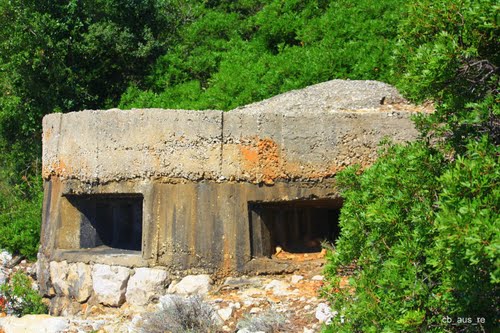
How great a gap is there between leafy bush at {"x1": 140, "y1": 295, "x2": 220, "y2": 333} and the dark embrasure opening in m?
1.56

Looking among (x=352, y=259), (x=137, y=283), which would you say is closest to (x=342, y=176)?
(x=352, y=259)

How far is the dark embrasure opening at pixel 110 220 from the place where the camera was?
7973 millimetres

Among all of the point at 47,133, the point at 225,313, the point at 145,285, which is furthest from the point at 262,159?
the point at 47,133

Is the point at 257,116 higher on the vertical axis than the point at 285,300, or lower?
higher

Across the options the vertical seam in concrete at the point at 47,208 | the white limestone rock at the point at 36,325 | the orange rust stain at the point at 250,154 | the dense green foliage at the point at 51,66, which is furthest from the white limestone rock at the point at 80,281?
the dense green foliage at the point at 51,66

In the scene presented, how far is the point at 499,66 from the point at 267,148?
2.97 meters

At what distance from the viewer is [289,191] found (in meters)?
7.03

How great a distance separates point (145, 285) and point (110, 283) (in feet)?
1.35

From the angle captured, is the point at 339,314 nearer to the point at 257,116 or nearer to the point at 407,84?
the point at 407,84

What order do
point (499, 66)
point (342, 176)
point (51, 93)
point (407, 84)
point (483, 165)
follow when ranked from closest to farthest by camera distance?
point (483, 165) < point (499, 66) < point (407, 84) < point (342, 176) < point (51, 93)

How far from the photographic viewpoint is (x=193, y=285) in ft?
22.7

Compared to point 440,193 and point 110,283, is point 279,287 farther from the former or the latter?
point 440,193

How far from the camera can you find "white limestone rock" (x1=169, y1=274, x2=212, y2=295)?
691 cm

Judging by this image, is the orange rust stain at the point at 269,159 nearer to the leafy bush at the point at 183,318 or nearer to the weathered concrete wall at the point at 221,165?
the weathered concrete wall at the point at 221,165
